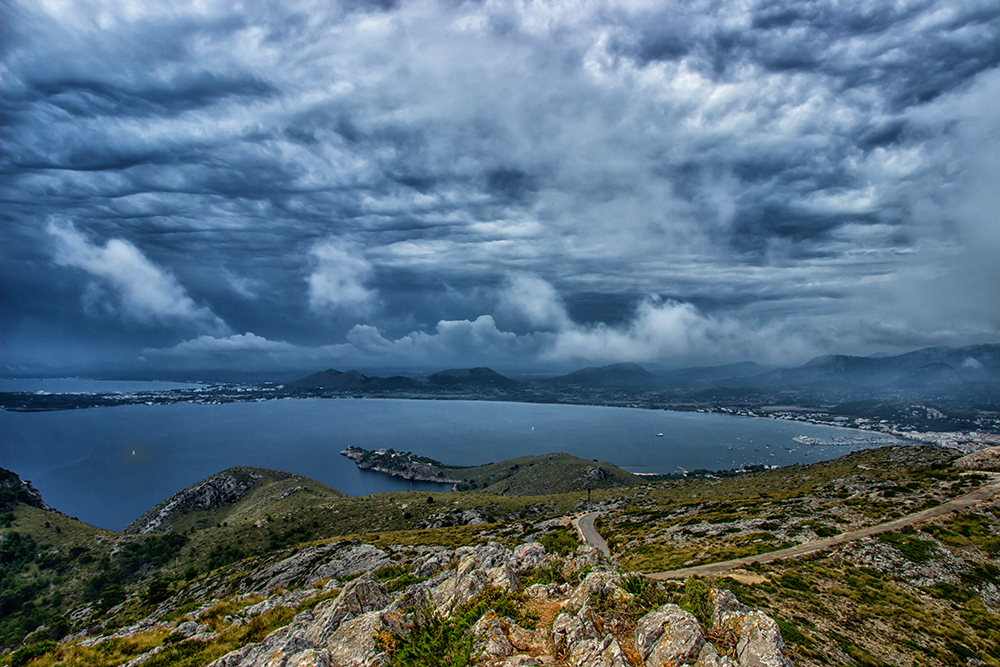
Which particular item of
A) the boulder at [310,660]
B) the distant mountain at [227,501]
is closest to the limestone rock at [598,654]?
the boulder at [310,660]

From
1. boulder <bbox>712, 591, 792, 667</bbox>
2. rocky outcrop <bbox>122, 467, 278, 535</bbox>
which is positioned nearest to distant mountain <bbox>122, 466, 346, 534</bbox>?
rocky outcrop <bbox>122, 467, 278, 535</bbox>

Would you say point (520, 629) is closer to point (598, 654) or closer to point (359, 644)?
point (598, 654)

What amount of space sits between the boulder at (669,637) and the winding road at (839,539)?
16.6 meters

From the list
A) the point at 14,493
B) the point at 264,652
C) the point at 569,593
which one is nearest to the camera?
the point at 264,652

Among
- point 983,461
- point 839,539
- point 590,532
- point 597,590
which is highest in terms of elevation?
point 597,590

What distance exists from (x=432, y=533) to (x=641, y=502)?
5055cm

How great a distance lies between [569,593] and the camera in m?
18.8

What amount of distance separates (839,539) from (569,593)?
36970mm

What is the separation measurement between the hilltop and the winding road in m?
1.04

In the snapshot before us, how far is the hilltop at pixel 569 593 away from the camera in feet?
49.1

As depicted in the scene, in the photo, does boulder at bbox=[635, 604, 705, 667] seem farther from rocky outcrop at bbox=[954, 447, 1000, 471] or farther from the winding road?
rocky outcrop at bbox=[954, 447, 1000, 471]

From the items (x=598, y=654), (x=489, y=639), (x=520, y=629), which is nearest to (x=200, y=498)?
(x=520, y=629)

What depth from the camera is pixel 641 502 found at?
9138 centimetres

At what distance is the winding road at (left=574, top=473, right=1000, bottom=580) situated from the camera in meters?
33.0
